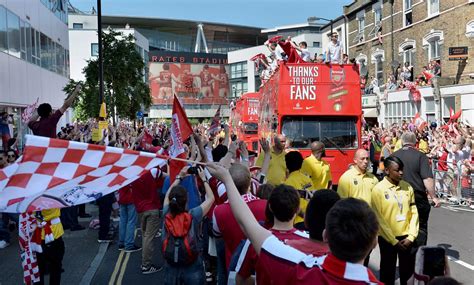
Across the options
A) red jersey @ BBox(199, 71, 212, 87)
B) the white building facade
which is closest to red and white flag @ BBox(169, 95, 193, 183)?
the white building facade

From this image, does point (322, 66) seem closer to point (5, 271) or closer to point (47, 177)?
point (5, 271)

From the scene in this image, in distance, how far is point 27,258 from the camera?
5785 millimetres

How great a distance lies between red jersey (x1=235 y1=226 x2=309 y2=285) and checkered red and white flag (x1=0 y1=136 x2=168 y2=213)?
0.90m

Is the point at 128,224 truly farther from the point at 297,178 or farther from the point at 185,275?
the point at 185,275

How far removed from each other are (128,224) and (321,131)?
19.7ft

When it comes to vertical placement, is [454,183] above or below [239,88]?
below

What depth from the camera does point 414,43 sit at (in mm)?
31266

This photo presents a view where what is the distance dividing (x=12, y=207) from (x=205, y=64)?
275 feet

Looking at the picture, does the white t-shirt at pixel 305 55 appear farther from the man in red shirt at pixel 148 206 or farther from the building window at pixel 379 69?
the building window at pixel 379 69

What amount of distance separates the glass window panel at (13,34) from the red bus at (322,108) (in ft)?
36.7

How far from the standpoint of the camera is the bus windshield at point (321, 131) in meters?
12.7

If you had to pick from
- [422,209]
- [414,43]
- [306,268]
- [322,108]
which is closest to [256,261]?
[306,268]

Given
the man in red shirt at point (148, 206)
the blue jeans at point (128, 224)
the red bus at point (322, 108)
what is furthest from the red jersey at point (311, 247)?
the red bus at point (322, 108)

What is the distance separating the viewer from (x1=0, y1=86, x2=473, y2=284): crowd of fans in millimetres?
2367
